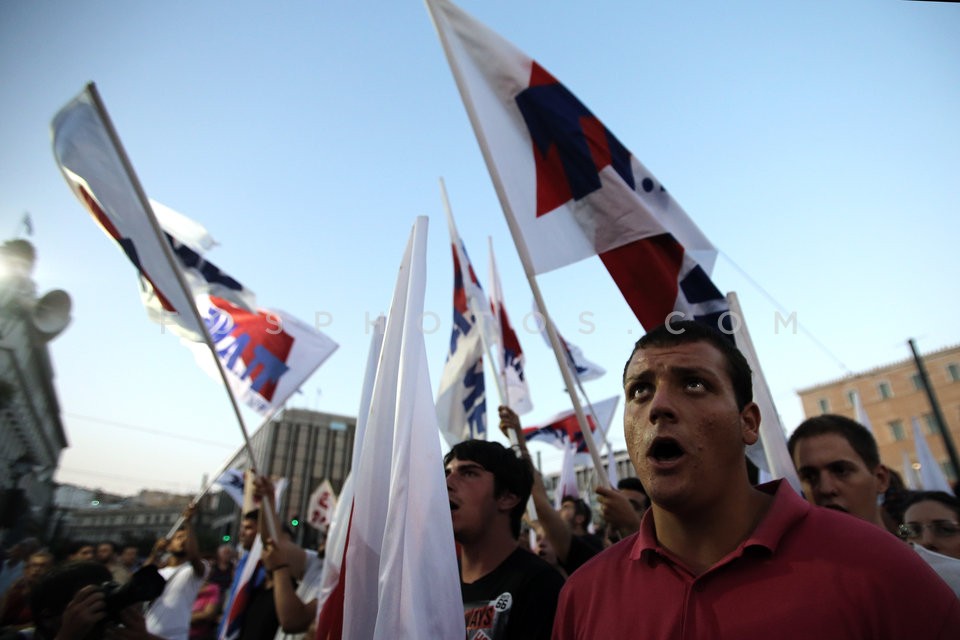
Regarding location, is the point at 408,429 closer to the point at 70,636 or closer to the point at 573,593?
the point at 573,593

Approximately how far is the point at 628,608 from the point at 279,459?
248 feet

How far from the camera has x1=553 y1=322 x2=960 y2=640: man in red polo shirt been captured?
1.18m

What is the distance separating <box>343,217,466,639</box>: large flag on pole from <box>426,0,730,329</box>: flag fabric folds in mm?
913

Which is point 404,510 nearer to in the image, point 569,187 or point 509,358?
point 569,187

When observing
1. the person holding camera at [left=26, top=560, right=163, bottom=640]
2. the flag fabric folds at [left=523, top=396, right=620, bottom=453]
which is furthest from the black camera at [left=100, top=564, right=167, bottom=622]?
the flag fabric folds at [left=523, top=396, right=620, bottom=453]

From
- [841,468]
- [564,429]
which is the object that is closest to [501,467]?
[841,468]

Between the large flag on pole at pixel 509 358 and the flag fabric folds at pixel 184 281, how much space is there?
1.79m

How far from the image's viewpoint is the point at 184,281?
12.4 feet

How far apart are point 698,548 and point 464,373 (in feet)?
14.0

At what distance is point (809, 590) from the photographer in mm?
1226

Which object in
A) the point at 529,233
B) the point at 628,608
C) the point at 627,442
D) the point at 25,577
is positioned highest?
the point at 529,233

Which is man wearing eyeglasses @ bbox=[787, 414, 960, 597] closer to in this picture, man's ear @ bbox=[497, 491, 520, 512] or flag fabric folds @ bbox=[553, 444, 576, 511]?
man's ear @ bbox=[497, 491, 520, 512]

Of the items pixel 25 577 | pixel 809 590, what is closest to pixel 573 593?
pixel 809 590

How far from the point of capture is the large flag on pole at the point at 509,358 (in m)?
5.83
